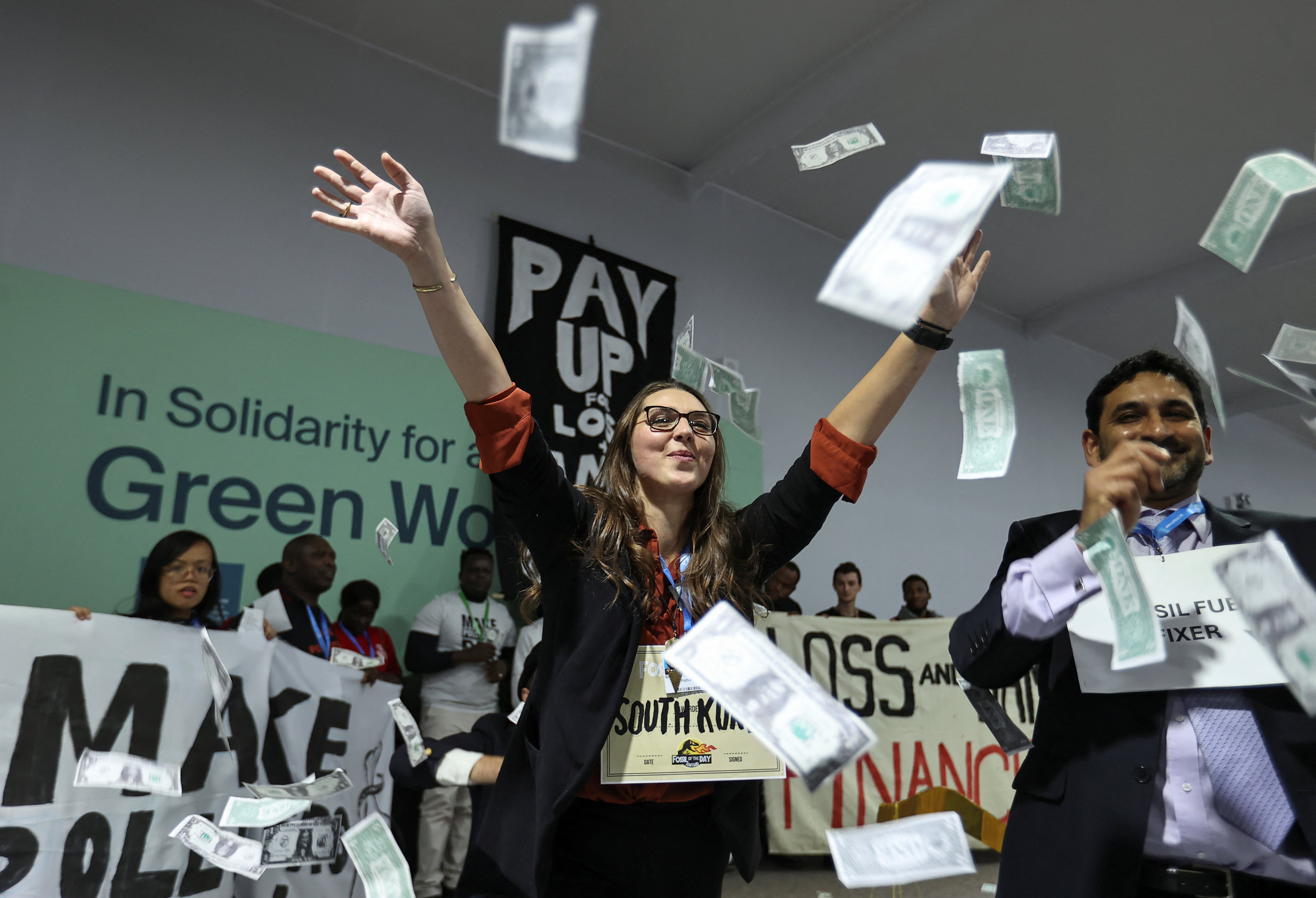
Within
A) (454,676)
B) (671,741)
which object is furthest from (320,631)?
(671,741)

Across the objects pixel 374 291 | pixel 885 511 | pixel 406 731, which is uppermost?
pixel 374 291

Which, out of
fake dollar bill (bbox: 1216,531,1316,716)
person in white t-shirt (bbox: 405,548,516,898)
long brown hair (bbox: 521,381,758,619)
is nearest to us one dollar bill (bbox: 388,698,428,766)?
long brown hair (bbox: 521,381,758,619)

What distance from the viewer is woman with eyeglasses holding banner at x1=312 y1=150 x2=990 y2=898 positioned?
1198 mm

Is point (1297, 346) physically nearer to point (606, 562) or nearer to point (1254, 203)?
point (1254, 203)

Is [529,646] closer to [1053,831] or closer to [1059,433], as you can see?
[1053,831]

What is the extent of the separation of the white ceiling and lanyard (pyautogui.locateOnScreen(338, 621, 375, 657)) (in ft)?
11.0

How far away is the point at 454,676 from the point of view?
432 centimetres

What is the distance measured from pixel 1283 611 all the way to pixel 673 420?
2.81ft

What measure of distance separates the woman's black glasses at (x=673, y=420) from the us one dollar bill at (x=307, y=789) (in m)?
1.57

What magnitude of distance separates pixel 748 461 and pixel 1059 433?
461 cm

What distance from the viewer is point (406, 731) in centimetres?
219

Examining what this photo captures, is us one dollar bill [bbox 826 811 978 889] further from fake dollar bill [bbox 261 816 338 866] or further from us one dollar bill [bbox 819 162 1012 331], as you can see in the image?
fake dollar bill [bbox 261 816 338 866]

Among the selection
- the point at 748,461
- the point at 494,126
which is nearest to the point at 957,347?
the point at 748,461

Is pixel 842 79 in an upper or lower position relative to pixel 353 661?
upper
